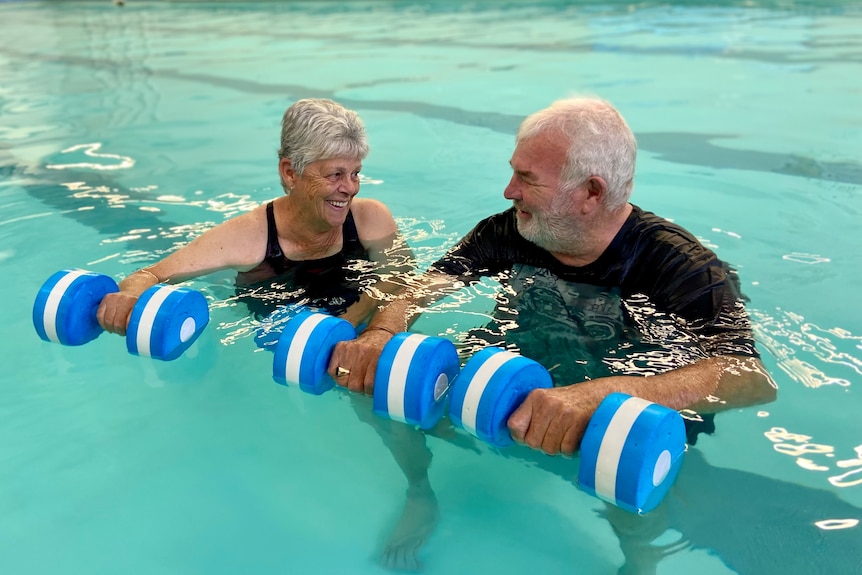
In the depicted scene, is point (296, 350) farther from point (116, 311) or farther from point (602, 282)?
point (602, 282)

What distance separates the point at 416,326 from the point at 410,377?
4.47 ft

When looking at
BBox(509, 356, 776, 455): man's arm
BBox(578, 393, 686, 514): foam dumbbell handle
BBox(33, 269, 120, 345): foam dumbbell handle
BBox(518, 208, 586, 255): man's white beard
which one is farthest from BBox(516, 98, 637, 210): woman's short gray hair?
BBox(33, 269, 120, 345): foam dumbbell handle

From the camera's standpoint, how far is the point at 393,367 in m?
2.42

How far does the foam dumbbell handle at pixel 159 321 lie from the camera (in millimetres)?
2910

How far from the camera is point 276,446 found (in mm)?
3008

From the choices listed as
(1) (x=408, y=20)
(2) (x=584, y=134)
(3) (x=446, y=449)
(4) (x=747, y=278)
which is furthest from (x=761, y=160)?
(1) (x=408, y=20)

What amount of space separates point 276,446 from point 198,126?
6111 millimetres

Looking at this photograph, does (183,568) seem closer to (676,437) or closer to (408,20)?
(676,437)

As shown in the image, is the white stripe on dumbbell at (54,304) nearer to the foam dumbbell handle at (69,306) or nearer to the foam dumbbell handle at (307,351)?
the foam dumbbell handle at (69,306)

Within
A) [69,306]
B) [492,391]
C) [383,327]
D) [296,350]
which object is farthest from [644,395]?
[69,306]

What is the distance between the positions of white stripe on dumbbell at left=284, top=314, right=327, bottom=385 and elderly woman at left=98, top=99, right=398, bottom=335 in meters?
0.80

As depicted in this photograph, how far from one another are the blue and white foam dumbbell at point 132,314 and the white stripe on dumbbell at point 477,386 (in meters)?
1.29

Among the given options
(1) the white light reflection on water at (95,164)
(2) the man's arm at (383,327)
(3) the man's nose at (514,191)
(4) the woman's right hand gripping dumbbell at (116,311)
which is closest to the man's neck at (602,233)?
(3) the man's nose at (514,191)

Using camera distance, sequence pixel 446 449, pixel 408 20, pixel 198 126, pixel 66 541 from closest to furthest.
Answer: pixel 66 541 → pixel 446 449 → pixel 198 126 → pixel 408 20
